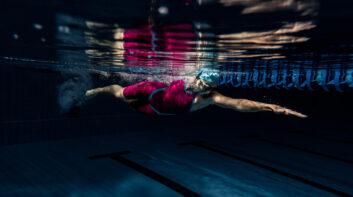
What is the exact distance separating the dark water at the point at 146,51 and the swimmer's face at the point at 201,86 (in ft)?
1.66

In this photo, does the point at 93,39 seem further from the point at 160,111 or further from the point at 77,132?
the point at 77,132

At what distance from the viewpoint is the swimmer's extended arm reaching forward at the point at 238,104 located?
2749 mm

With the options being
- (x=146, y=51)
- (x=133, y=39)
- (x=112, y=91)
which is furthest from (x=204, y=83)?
(x=112, y=91)

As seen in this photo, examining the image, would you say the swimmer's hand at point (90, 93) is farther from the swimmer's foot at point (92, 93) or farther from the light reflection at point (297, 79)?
the light reflection at point (297, 79)

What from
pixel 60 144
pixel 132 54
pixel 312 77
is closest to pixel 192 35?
pixel 132 54

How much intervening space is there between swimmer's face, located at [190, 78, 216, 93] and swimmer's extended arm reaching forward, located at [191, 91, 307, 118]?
0.10 m

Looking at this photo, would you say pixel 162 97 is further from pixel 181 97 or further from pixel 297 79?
pixel 297 79

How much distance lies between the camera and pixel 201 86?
3955mm

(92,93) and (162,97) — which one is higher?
(162,97)

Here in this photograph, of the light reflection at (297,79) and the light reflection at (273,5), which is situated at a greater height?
the light reflection at (273,5)

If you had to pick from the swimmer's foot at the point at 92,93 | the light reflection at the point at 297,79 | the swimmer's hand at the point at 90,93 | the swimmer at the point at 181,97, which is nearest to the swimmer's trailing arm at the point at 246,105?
the swimmer at the point at 181,97

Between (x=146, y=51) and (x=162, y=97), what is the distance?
89 centimetres

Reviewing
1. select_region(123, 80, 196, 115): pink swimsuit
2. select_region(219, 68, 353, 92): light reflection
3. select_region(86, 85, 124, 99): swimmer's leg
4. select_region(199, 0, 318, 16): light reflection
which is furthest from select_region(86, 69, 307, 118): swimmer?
select_region(219, 68, 353, 92): light reflection

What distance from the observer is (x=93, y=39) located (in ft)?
10.9
